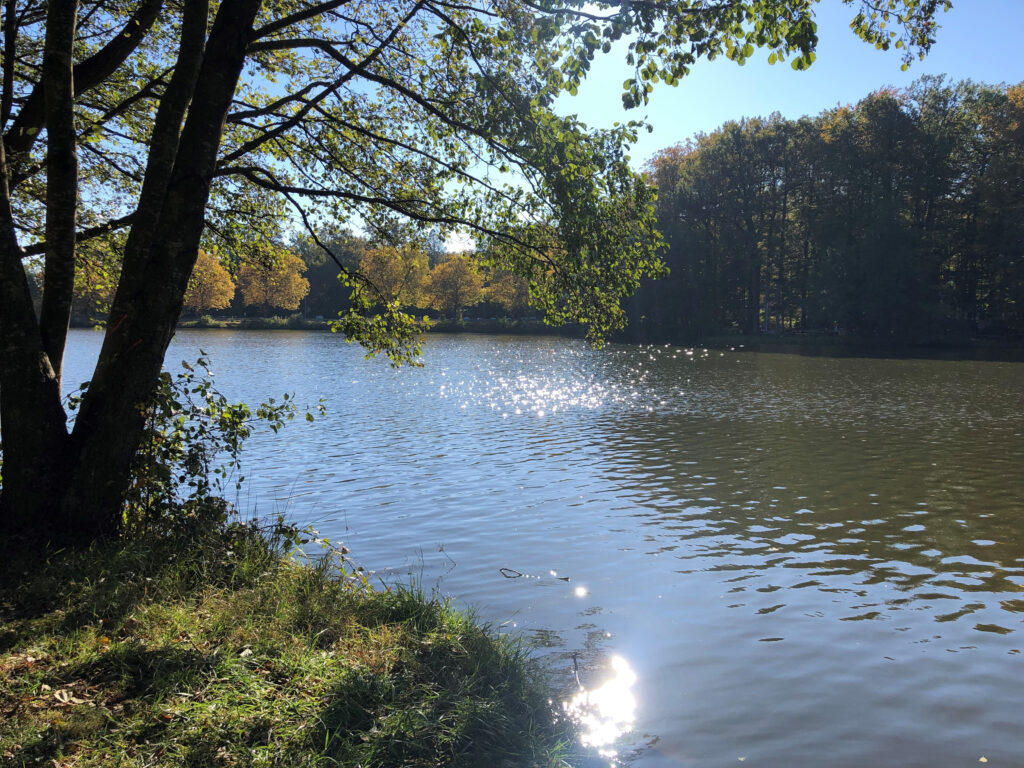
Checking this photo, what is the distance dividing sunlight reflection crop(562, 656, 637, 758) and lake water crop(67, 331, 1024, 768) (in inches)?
1.2

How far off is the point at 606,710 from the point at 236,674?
2968 mm

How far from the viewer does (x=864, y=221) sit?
5791 cm

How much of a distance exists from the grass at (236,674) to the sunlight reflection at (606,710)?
324 millimetres

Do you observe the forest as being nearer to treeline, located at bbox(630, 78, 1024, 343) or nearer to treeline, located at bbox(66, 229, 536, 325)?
treeline, located at bbox(630, 78, 1024, 343)

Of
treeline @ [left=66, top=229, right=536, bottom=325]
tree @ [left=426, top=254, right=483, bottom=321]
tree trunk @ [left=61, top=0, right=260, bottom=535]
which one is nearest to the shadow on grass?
tree trunk @ [left=61, top=0, right=260, bottom=535]

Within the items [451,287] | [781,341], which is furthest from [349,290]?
[451,287]

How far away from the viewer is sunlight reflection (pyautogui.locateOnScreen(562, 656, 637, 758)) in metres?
4.99

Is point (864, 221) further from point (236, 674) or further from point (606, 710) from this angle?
point (236, 674)

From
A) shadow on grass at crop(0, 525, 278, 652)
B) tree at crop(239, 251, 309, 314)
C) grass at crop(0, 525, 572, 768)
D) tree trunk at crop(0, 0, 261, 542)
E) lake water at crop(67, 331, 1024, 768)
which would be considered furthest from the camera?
tree at crop(239, 251, 309, 314)

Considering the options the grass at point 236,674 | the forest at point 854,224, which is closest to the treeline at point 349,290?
the forest at point 854,224

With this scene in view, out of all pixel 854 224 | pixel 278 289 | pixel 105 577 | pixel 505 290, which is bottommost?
pixel 105 577

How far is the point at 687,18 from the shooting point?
6172 millimetres

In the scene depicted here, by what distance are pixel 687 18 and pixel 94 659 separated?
23.1 ft

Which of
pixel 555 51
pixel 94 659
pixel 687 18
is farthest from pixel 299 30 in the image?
pixel 94 659
